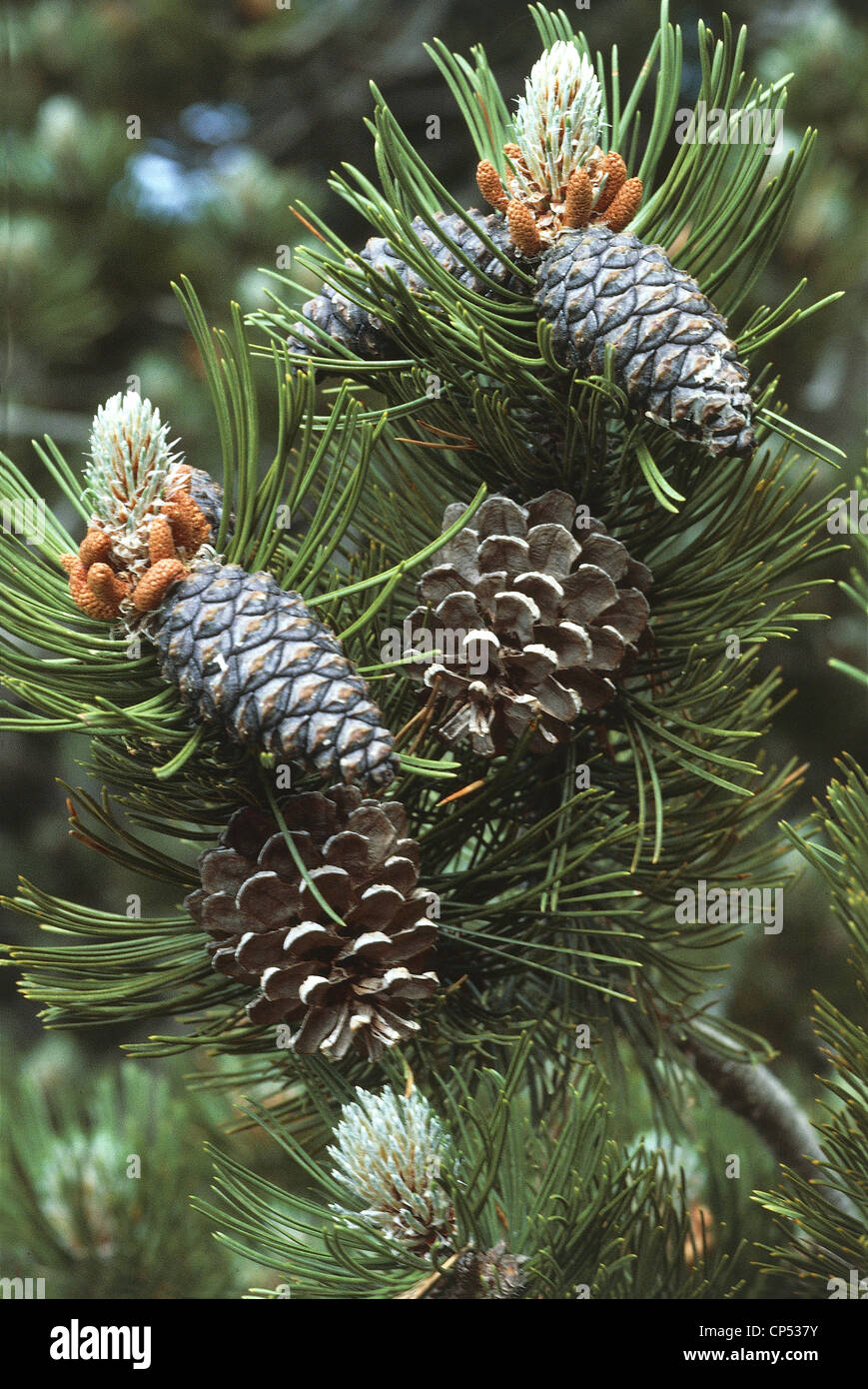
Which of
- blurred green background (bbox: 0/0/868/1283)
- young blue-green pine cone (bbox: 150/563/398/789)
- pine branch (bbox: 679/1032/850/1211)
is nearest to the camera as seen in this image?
young blue-green pine cone (bbox: 150/563/398/789)

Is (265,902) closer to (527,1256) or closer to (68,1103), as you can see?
(527,1256)

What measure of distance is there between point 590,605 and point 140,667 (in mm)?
103

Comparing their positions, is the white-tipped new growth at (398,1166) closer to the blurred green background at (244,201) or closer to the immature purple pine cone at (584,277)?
the immature purple pine cone at (584,277)

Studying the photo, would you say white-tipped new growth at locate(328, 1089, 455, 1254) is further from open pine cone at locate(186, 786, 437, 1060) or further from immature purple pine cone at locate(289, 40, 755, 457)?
immature purple pine cone at locate(289, 40, 755, 457)

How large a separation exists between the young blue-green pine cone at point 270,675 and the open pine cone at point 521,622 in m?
0.04

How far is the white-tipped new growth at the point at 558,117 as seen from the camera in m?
0.27

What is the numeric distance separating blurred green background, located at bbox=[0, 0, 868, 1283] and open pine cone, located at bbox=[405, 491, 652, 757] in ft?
1.49

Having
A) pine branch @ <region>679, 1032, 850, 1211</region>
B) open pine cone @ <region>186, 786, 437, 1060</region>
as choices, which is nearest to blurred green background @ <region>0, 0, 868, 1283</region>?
pine branch @ <region>679, 1032, 850, 1211</region>

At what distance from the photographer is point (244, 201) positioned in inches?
33.3

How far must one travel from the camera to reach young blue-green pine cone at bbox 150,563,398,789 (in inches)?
9.0

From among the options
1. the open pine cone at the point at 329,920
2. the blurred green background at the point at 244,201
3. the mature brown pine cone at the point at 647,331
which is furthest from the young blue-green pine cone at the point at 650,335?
the blurred green background at the point at 244,201

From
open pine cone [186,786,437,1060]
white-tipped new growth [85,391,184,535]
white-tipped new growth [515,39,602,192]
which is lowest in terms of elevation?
open pine cone [186,786,437,1060]
